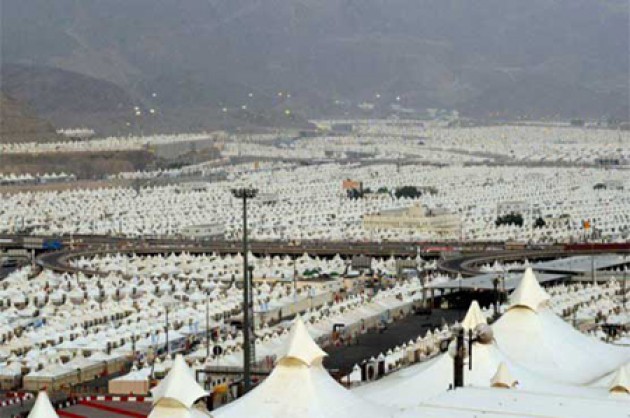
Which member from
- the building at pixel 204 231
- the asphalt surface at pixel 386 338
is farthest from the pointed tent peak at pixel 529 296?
the building at pixel 204 231

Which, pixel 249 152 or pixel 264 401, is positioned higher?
pixel 249 152

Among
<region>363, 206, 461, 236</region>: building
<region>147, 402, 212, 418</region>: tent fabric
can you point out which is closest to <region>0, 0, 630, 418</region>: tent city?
<region>147, 402, 212, 418</region>: tent fabric

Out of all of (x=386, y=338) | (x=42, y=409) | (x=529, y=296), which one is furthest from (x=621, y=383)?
(x=386, y=338)

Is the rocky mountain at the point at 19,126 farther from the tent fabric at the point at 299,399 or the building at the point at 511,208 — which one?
the tent fabric at the point at 299,399

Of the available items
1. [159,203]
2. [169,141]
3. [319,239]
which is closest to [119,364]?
[319,239]

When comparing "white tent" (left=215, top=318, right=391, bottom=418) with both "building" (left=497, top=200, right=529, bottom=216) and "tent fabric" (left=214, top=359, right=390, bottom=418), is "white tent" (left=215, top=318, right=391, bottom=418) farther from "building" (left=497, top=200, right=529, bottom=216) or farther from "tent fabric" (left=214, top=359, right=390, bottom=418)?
"building" (left=497, top=200, right=529, bottom=216)

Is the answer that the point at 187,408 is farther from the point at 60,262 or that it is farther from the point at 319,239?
the point at 319,239

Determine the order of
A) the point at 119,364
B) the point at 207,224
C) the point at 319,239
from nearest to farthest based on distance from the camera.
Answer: the point at 119,364
the point at 319,239
the point at 207,224

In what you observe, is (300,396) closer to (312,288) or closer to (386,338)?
(386,338)
